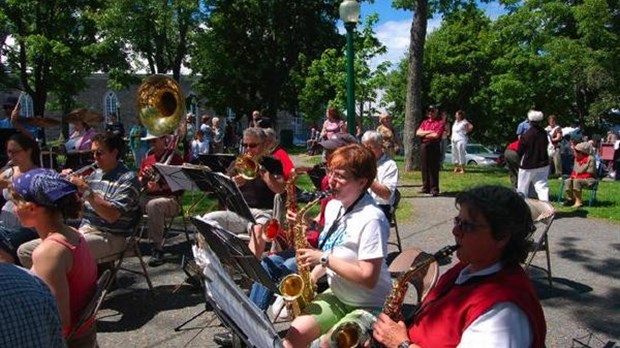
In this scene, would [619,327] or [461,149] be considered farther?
[461,149]

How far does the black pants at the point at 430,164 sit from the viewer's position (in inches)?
405

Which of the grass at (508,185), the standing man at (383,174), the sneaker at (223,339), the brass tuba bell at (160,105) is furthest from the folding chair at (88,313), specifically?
the grass at (508,185)

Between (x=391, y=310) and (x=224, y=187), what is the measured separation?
254cm

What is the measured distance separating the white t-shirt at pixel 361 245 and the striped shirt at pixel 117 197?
227 cm

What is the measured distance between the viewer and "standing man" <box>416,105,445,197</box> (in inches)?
406

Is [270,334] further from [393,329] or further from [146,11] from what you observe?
[146,11]

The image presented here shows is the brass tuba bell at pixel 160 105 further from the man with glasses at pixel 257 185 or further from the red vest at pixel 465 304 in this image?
the red vest at pixel 465 304

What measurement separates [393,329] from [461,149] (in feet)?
42.7

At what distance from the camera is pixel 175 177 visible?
5680mm

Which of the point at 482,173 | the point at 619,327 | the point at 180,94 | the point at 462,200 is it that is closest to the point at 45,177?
the point at 462,200

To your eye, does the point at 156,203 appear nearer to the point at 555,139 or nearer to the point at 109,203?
the point at 109,203

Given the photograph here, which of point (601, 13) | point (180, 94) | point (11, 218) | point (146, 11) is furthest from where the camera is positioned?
point (146, 11)

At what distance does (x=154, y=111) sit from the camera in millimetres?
6891

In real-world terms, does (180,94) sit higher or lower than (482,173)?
higher
